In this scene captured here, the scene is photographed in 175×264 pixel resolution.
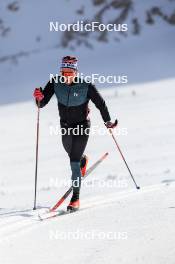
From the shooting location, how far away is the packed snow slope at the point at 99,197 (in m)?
5.27

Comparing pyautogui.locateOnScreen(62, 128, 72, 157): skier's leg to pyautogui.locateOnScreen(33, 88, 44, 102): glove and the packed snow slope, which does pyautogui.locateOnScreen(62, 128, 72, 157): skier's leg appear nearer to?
pyautogui.locateOnScreen(33, 88, 44, 102): glove

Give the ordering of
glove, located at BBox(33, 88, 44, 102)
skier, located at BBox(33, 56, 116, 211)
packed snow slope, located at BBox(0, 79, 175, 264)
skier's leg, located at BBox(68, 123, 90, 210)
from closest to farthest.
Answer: packed snow slope, located at BBox(0, 79, 175, 264) → skier, located at BBox(33, 56, 116, 211) → skier's leg, located at BBox(68, 123, 90, 210) → glove, located at BBox(33, 88, 44, 102)

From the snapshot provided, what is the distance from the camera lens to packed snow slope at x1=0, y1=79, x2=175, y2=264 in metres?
5.27

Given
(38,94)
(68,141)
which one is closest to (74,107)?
(68,141)

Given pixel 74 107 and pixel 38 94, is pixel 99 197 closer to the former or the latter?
pixel 74 107

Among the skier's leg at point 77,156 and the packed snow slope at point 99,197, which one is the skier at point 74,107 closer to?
the skier's leg at point 77,156

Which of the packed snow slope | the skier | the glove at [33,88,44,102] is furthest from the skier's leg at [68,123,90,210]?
the glove at [33,88,44,102]

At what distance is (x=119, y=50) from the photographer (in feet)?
141

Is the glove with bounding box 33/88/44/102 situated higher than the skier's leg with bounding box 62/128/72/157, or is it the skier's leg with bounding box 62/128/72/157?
the glove with bounding box 33/88/44/102

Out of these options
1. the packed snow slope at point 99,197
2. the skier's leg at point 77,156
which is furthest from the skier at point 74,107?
the packed snow slope at point 99,197

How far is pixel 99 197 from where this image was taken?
27.5 ft

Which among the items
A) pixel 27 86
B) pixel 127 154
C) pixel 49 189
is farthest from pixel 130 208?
Answer: pixel 27 86

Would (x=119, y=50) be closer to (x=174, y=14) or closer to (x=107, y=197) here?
(x=174, y=14)

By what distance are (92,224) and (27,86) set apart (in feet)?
102
